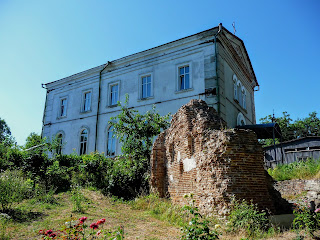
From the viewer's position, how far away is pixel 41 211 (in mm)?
8297

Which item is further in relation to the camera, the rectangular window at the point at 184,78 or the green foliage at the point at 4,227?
the rectangular window at the point at 184,78

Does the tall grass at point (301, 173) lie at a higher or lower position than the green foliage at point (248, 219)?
higher

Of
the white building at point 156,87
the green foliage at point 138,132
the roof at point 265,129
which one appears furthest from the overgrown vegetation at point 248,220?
the roof at point 265,129

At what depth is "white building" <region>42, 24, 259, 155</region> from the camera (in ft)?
51.5

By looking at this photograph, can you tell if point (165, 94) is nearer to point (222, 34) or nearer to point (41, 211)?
point (222, 34)

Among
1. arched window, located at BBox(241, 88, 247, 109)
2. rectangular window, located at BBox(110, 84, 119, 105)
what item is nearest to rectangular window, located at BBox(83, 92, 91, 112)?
rectangular window, located at BBox(110, 84, 119, 105)

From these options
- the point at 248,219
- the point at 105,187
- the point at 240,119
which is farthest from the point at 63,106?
the point at 248,219

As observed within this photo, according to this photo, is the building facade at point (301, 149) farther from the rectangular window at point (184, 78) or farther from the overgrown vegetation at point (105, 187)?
the rectangular window at point (184, 78)

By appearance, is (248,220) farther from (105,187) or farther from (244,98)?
(244,98)

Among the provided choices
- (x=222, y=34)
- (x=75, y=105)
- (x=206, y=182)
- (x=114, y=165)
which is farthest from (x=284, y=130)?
(x=206, y=182)

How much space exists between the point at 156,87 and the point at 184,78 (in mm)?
1997

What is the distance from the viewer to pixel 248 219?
560 cm

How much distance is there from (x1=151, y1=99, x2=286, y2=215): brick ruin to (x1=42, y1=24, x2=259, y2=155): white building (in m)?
6.68

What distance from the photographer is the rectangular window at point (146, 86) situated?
711 inches
